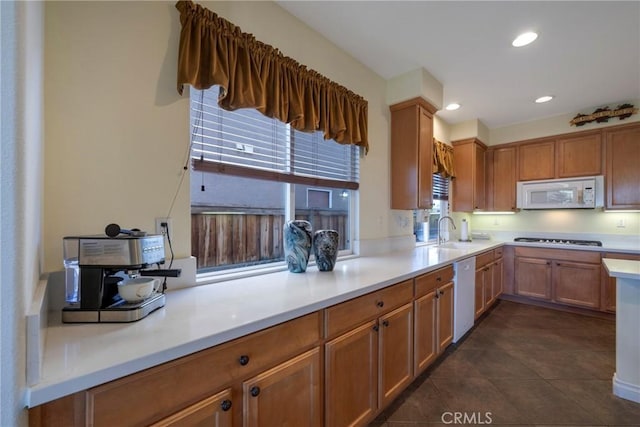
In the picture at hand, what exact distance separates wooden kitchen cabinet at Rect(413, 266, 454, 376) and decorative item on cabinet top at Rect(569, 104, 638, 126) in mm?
2973

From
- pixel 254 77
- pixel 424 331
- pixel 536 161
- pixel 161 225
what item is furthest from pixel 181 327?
pixel 536 161

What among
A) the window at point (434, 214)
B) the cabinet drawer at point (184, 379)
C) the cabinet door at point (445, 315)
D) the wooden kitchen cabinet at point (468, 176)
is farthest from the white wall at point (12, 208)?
the wooden kitchen cabinet at point (468, 176)

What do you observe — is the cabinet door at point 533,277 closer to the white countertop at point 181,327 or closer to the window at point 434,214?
the window at point 434,214

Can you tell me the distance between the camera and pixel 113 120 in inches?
45.2

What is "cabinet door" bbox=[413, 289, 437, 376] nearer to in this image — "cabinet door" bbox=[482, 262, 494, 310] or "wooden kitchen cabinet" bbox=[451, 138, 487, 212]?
"cabinet door" bbox=[482, 262, 494, 310]

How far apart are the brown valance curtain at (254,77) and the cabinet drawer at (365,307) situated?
3.85ft

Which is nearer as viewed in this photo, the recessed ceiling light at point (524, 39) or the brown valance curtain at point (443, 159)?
the recessed ceiling light at point (524, 39)

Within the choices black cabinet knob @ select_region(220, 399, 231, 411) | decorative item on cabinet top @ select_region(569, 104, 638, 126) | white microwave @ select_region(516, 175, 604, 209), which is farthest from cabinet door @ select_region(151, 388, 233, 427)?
decorative item on cabinet top @ select_region(569, 104, 638, 126)

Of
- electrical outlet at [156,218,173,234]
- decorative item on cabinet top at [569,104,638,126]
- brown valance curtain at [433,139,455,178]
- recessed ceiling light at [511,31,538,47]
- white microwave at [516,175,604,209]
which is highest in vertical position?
recessed ceiling light at [511,31,538,47]

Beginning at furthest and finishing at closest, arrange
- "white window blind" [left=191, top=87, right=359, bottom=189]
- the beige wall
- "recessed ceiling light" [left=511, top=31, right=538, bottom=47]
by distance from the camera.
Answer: "recessed ceiling light" [left=511, top=31, right=538, bottom=47] < "white window blind" [left=191, top=87, right=359, bottom=189] < the beige wall

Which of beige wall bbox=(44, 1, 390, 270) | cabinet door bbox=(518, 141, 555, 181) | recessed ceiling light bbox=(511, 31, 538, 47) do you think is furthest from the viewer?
cabinet door bbox=(518, 141, 555, 181)

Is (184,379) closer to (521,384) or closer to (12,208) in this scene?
(12,208)

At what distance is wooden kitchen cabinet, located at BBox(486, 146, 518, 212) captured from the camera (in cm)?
396

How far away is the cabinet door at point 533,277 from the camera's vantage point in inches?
136
